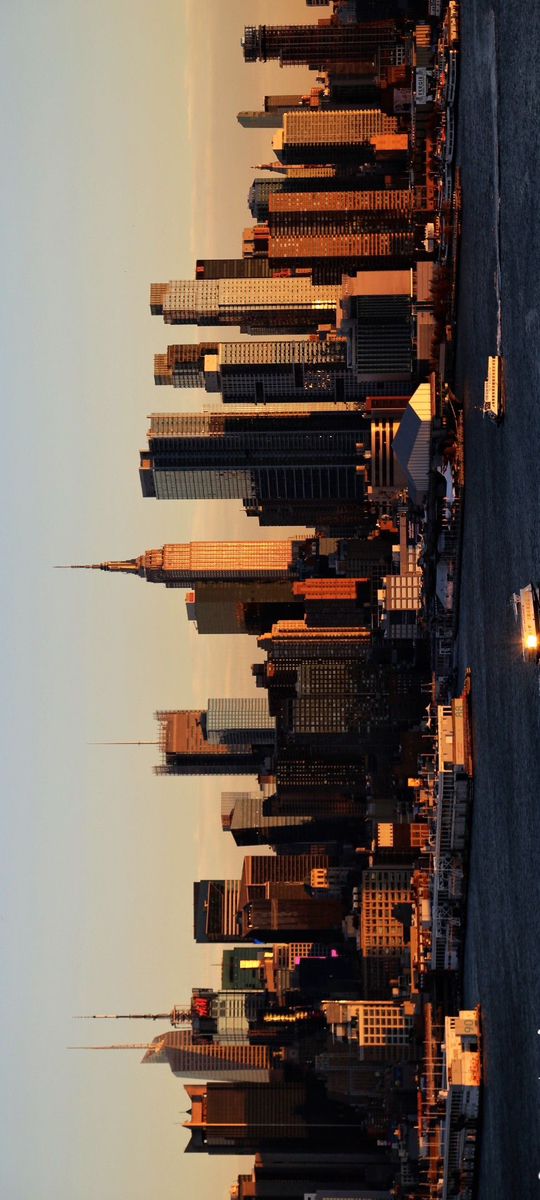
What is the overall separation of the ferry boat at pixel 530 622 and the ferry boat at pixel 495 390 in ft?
56.8

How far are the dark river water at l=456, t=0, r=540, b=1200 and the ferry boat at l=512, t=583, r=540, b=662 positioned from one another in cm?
129

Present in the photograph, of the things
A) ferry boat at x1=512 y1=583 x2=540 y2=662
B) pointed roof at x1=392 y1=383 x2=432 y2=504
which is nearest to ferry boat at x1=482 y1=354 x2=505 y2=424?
ferry boat at x1=512 y1=583 x2=540 y2=662

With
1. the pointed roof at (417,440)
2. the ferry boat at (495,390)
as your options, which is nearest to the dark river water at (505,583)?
the ferry boat at (495,390)

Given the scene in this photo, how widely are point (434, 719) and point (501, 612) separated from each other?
127 feet

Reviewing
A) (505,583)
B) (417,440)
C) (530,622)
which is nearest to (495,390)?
(505,583)

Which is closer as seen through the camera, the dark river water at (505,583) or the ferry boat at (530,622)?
the ferry boat at (530,622)

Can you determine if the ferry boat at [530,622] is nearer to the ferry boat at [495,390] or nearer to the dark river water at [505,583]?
the dark river water at [505,583]

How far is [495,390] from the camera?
108 metres

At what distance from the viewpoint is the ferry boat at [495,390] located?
353 ft

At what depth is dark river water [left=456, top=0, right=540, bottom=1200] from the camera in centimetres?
9381

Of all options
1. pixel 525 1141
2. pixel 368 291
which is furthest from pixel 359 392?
pixel 525 1141

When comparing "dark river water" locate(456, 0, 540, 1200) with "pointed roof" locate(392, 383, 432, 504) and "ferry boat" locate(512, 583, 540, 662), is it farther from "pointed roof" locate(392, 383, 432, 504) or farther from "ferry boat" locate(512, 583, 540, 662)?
"pointed roof" locate(392, 383, 432, 504)

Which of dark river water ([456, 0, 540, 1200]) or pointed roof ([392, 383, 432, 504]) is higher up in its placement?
pointed roof ([392, 383, 432, 504])

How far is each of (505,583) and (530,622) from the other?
17233 mm
